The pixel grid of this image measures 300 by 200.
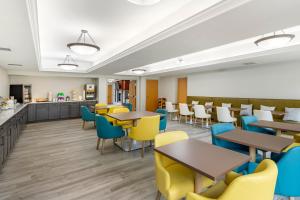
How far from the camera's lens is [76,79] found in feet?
27.7

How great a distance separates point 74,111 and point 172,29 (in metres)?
6.65

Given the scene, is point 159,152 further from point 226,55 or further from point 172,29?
point 226,55

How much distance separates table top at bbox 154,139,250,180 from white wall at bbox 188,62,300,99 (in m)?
5.19

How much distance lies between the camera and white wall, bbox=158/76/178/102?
31.3ft

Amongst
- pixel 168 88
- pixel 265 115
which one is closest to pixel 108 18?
pixel 265 115

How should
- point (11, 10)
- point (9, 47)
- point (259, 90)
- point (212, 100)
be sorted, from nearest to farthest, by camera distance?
point (11, 10) → point (9, 47) → point (259, 90) → point (212, 100)

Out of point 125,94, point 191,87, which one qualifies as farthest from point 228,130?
point 125,94

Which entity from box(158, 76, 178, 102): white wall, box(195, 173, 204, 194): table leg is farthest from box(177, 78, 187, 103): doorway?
box(195, 173, 204, 194): table leg

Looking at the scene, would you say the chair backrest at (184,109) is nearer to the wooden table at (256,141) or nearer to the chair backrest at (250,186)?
the wooden table at (256,141)

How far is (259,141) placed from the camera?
2.09 meters

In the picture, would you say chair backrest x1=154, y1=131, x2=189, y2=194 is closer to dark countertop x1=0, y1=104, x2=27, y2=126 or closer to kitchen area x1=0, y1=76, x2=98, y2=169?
dark countertop x1=0, y1=104, x2=27, y2=126

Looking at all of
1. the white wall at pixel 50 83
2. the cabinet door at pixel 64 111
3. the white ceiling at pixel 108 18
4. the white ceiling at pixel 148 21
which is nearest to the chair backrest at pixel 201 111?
the white ceiling at pixel 148 21

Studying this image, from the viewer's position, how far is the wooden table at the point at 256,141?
1.88 metres

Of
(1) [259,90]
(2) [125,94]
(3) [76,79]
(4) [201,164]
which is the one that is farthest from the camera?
(2) [125,94]
